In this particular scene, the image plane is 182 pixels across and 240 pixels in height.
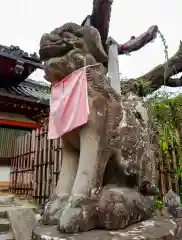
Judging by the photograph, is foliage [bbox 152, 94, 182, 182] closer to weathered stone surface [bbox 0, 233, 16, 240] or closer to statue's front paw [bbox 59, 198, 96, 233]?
weathered stone surface [bbox 0, 233, 16, 240]

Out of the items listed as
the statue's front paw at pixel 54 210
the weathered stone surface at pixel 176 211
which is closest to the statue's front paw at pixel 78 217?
the statue's front paw at pixel 54 210

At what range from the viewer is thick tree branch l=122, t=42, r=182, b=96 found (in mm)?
5135

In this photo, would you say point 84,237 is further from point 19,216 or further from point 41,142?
point 41,142

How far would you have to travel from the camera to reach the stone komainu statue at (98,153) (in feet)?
4.11

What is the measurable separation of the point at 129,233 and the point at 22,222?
2057mm

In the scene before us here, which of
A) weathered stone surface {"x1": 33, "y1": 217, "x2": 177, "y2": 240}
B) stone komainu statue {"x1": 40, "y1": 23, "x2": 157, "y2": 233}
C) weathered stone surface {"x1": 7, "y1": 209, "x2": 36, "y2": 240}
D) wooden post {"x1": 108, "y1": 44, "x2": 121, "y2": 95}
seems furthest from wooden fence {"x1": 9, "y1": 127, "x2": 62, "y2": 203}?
weathered stone surface {"x1": 33, "y1": 217, "x2": 177, "y2": 240}

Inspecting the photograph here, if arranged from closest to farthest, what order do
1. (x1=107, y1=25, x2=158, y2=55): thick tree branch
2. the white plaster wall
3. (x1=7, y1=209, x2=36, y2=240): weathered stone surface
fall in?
(x1=7, y1=209, x2=36, y2=240): weathered stone surface
(x1=107, y1=25, x2=158, y2=55): thick tree branch
the white plaster wall

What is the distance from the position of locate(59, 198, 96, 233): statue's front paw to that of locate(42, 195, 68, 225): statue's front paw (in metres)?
0.16

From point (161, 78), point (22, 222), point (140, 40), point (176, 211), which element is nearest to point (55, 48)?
point (176, 211)

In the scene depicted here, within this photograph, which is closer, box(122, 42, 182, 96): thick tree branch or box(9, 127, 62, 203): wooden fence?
box(9, 127, 62, 203): wooden fence

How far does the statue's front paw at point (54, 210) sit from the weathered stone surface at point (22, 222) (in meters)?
1.47

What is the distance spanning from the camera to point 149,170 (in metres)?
1.63

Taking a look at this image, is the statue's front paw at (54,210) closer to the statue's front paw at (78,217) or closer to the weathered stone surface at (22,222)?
the statue's front paw at (78,217)

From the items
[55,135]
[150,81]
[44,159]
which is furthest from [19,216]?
[150,81]
